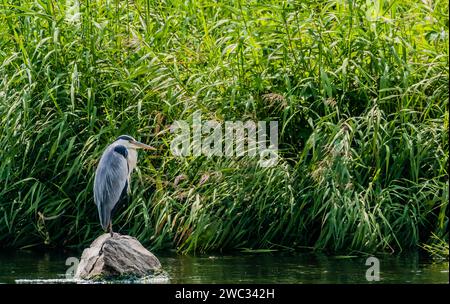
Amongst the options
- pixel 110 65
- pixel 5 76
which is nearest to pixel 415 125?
pixel 110 65

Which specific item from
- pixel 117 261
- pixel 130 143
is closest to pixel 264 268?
pixel 117 261

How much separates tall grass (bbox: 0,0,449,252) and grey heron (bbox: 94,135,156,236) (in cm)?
52

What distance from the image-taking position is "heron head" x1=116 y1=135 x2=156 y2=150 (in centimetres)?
814

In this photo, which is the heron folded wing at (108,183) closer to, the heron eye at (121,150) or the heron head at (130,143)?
the heron eye at (121,150)

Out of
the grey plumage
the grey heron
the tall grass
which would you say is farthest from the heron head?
the tall grass

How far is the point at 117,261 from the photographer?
24.0 ft

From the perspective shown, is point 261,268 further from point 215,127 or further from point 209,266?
point 215,127

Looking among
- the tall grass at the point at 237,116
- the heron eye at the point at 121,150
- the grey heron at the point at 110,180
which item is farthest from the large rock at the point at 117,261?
the tall grass at the point at 237,116

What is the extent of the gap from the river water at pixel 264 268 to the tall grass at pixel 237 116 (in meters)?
0.19

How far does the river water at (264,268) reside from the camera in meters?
7.30

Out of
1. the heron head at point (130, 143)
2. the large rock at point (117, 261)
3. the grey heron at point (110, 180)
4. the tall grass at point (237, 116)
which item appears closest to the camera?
the large rock at point (117, 261)

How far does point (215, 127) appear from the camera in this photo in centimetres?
869
